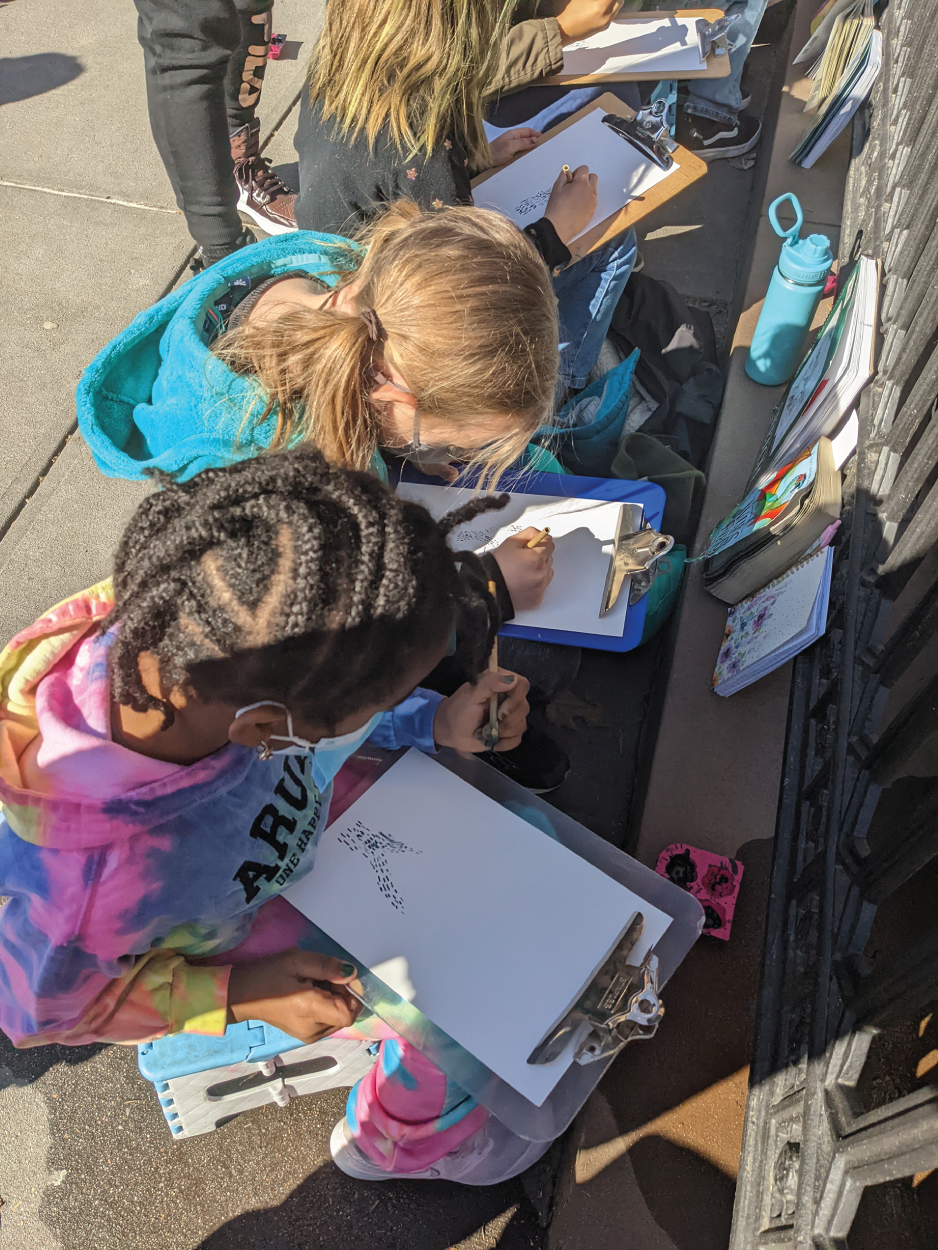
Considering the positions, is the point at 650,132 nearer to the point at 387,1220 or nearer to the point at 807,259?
the point at 807,259

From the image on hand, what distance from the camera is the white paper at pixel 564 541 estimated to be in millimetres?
1808

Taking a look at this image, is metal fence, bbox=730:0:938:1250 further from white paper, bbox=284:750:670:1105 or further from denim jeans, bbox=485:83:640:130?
denim jeans, bbox=485:83:640:130

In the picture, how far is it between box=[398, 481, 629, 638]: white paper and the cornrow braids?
77 centimetres

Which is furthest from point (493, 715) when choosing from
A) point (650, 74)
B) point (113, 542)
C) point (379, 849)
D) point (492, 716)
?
point (650, 74)

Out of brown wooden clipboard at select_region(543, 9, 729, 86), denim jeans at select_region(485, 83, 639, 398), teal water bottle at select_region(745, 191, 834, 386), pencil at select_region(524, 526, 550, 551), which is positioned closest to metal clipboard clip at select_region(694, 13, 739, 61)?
brown wooden clipboard at select_region(543, 9, 729, 86)

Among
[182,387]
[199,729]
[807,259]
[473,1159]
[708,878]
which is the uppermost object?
[807,259]

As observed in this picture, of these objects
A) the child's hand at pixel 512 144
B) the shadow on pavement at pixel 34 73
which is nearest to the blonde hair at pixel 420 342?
the child's hand at pixel 512 144

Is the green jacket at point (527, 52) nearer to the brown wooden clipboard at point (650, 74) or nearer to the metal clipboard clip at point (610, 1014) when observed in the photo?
the brown wooden clipboard at point (650, 74)

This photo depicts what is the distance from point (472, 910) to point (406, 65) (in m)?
1.81

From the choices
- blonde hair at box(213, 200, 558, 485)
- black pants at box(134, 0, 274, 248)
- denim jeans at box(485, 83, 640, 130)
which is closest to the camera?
blonde hair at box(213, 200, 558, 485)

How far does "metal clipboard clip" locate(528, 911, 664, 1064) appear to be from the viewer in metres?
1.20

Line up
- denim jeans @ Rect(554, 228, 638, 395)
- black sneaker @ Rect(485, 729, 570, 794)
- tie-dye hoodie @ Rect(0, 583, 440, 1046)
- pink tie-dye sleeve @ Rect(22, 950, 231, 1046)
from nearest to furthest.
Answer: tie-dye hoodie @ Rect(0, 583, 440, 1046)
pink tie-dye sleeve @ Rect(22, 950, 231, 1046)
black sneaker @ Rect(485, 729, 570, 794)
denim jeans @ Rect(554, 228, 638, 395)

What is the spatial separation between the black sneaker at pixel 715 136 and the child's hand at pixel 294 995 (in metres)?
3.71

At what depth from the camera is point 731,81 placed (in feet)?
12.0
